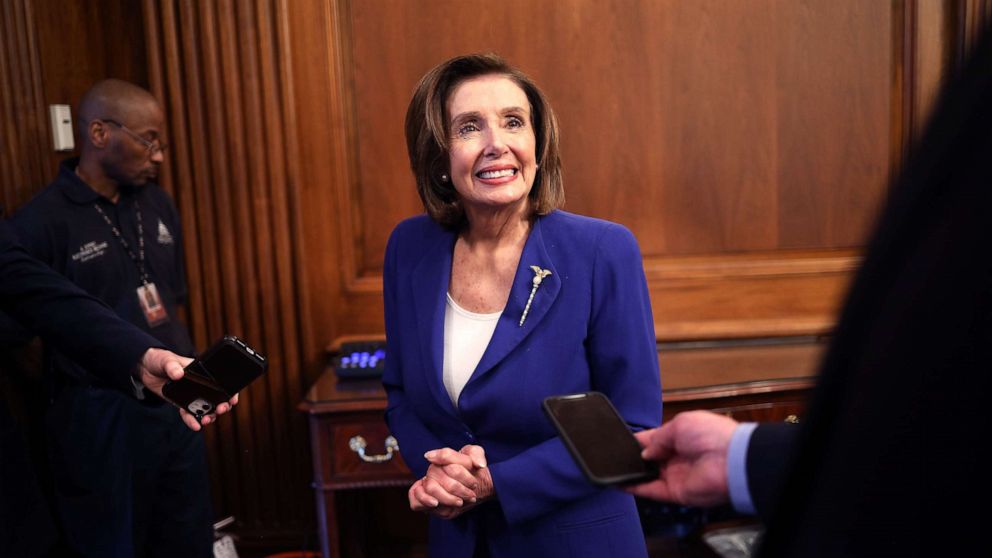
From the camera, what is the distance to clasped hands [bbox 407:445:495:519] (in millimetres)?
1565

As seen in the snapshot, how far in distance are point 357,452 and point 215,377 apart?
0.85 meters

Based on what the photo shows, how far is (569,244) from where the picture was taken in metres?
1.69

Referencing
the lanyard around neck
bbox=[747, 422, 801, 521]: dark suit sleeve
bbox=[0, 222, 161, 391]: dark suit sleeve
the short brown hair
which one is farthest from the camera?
the lanyard around neck

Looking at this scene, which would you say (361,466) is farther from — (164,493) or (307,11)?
(307,11)

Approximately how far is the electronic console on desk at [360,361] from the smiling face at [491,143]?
→ 3.19ft

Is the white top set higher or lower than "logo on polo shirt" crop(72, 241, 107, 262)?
lower

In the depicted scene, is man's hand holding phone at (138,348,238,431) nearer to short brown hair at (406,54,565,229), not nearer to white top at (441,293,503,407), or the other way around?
white top at (441,293,503,407)

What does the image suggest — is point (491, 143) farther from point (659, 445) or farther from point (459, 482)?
point (659, 445)

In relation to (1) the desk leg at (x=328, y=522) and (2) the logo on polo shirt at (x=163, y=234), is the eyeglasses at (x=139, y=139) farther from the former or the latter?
(1) the desk leg at (x=328, y=522)

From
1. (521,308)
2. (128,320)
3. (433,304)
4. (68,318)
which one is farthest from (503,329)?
(128,320)

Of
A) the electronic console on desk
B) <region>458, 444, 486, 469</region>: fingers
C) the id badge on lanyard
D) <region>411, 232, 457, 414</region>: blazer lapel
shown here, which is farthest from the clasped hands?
the id badge on lanyard

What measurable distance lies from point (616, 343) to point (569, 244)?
221 mm

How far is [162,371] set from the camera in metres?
1.85

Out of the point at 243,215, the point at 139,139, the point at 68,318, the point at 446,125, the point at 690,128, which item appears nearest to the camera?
the point at 446,125
